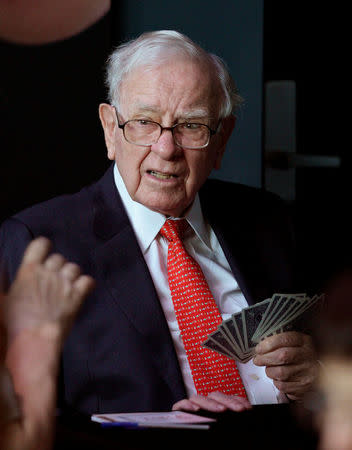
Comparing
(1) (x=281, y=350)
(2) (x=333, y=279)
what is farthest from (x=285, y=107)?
(1) (x=281, y=350)

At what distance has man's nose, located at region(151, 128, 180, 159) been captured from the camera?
2.19 m

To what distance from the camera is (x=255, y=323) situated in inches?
73.1

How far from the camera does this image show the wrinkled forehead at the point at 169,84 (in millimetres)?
2191

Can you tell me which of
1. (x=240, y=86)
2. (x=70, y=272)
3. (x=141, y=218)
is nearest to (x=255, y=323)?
(x=141, y=218)

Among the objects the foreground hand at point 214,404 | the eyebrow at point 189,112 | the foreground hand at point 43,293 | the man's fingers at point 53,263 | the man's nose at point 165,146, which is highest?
the eyebrow at point 189,112

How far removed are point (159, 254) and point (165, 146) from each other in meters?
0.32

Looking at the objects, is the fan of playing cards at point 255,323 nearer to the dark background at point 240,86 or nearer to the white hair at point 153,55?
the white hair at point 153,55

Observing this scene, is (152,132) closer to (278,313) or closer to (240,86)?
(278,313)

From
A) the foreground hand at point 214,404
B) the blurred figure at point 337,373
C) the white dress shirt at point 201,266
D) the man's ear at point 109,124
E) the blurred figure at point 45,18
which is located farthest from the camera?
the blurred figure at point 45,18

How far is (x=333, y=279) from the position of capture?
12.2 feet

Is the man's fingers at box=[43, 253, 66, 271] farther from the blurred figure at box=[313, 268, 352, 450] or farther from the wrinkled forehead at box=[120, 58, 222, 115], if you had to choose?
the wrinkled forehead at box=[120, 58, 222, 115]

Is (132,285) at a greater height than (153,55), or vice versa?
(153,55)

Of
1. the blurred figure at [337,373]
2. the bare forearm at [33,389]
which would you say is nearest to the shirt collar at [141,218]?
the blurred figure at [337,373]

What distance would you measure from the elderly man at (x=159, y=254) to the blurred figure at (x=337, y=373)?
752 millimetres
